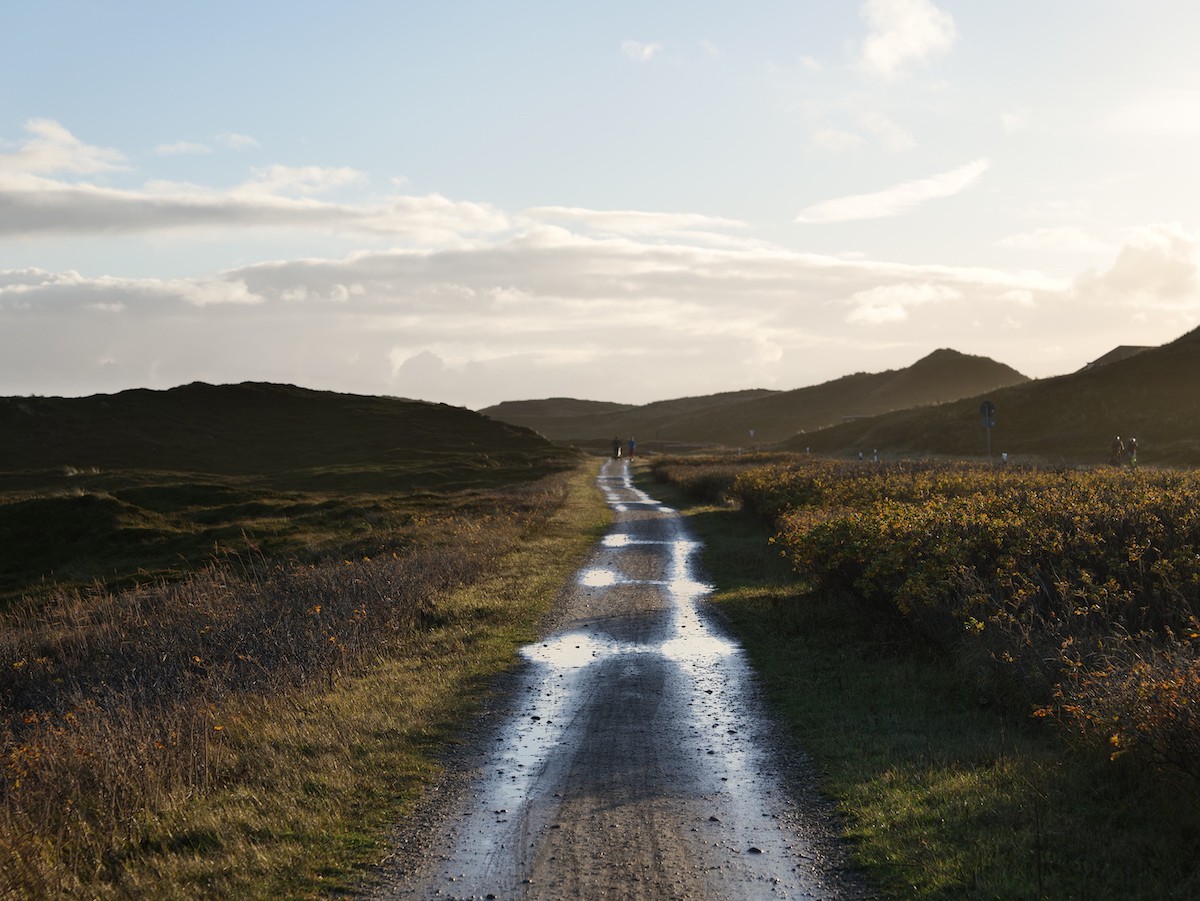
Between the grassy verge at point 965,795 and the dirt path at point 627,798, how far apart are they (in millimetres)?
443

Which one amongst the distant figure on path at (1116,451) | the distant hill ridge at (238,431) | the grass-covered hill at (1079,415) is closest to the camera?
the distant figure on path at (1116,451)

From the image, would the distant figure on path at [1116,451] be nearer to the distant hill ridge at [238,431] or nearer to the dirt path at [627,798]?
the dirt path at [627,798]

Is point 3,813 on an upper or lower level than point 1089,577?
lower

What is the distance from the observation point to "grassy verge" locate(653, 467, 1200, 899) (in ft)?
20.6

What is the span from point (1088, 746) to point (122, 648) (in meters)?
13.2

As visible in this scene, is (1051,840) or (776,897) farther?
(1051,840)

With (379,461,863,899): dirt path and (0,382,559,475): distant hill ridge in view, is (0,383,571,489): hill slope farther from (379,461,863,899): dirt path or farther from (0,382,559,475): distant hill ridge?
(379,461,863,899): dirt path

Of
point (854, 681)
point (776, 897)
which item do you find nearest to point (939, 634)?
point (854, 681)

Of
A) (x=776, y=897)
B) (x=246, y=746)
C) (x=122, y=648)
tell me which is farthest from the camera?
(x=122, y=648)

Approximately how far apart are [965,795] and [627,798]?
2655mm

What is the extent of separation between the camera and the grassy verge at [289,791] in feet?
20.6

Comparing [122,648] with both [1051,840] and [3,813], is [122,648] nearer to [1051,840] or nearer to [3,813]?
[3,813]

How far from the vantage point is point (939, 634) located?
1234cm

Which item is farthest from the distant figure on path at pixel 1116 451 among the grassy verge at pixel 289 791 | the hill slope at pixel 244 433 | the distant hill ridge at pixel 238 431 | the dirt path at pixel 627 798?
the distant hill ridge at pixel 238 431
